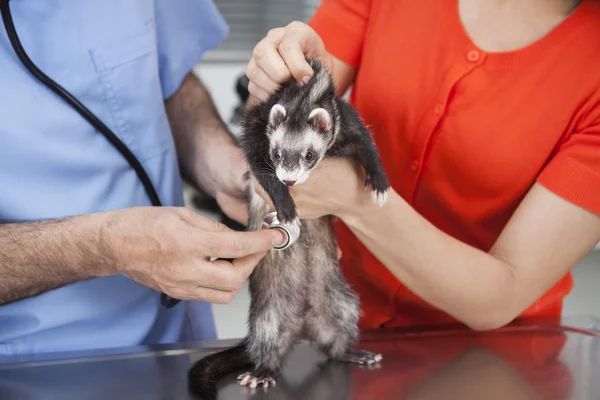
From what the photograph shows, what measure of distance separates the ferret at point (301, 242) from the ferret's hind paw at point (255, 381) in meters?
0.03

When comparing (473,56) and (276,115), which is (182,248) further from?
(473,56)

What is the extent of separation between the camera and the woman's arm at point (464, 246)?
39.8 inches

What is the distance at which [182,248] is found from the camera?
0.90 m

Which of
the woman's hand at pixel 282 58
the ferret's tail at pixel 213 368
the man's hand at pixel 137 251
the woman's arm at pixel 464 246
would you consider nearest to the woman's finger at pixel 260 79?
the woman's hand at pixel 282 58

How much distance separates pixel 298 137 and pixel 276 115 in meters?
0.05

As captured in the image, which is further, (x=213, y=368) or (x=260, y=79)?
(x=260, y=79)

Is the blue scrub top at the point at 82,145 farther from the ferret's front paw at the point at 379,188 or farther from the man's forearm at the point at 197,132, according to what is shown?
the ferret's front paw at the point at 379,188

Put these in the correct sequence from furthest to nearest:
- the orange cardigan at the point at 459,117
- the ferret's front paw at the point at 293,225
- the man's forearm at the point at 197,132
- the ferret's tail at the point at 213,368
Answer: the man's forearm at the point at 197,132 → the orange cardigan at the point at 459,117 → the ferret's front paw at the point at 293,225 → the ferret's tail at the point at 213,368

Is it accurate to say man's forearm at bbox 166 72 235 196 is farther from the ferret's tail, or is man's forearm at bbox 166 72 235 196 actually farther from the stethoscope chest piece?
the ferret's tail

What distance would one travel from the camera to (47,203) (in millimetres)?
1031

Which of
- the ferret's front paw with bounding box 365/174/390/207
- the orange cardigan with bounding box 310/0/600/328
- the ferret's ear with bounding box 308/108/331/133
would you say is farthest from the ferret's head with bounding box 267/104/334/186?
the orange cardigan with bounding box 310/0/600/328

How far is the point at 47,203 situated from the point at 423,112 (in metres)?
0.65

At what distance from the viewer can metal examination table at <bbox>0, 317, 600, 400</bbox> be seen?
2.94ft

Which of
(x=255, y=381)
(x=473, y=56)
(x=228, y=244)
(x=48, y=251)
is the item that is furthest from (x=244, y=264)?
(x=473, y=56)
